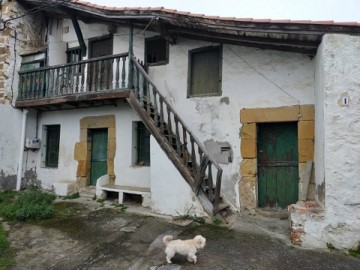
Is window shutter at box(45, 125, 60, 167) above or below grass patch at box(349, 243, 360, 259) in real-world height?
above

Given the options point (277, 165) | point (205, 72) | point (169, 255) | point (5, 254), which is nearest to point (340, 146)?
point (277, 165)

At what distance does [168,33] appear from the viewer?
6.95 m

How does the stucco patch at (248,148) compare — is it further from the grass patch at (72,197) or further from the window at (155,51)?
the grass patch at (72,197)

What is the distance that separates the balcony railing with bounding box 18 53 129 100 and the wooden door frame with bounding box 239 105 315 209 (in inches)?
126

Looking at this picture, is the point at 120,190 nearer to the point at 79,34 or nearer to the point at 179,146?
the point at 179,146

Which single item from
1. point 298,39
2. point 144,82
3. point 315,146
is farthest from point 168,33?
point 315,146

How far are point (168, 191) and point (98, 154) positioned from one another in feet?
11.4

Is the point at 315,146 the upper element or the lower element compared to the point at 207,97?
lower

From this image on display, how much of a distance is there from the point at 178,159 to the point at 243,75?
2.47 m

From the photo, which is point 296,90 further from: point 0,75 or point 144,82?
point 0,75

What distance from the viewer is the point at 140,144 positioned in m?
7.97

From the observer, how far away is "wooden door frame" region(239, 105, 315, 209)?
5.71 metres

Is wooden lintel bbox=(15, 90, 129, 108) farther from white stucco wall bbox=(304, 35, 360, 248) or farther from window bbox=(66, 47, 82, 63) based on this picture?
white stucco wall bbox=(304, 35, 360, 248)

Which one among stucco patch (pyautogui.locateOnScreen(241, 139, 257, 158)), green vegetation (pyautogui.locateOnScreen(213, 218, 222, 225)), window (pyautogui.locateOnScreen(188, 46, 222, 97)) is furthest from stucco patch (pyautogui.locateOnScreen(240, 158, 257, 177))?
window (pyautogui.locateOnScreen(188, 46, 222, 97))
